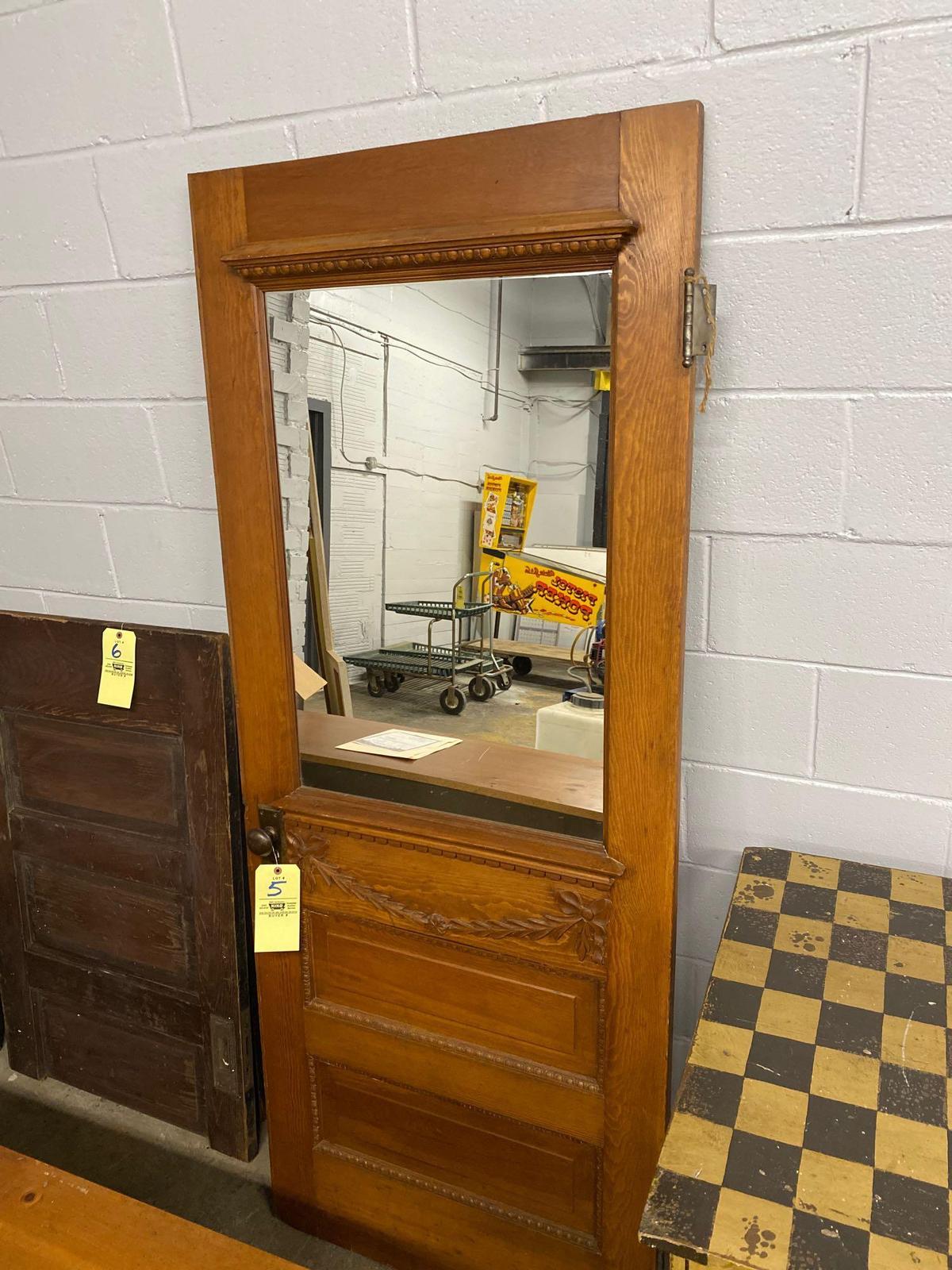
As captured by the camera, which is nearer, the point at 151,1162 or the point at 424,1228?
the point at 424,1228

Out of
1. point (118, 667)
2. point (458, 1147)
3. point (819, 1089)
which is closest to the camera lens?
point (819, 1089)

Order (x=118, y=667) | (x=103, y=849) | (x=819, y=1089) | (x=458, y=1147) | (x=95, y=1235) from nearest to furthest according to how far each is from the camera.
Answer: (x=819, y=1089) → (x=95, y=1235) → (x=458, y=1147) → (x=118, y=667) → (x=103, y=849)

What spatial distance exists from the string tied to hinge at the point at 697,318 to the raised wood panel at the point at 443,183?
136 millimetres

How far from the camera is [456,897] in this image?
1.22m

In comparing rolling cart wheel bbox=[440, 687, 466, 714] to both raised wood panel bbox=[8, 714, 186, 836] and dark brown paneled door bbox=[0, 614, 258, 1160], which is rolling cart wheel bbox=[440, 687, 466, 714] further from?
raised wood panel bbox=[8, 714, 186, 836]

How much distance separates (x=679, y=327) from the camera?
952mm

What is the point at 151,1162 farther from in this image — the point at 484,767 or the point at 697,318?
the point at 697,318

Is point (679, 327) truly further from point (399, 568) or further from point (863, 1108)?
point (863, 1108)

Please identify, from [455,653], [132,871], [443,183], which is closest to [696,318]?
[443,183]

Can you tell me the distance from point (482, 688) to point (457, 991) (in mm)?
481

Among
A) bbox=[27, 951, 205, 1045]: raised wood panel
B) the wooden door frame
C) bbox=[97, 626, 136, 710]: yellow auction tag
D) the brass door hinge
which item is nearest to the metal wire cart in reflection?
the wooden door frame

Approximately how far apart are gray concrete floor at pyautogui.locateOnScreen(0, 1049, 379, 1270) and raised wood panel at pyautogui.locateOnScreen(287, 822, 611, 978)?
699 millimetres

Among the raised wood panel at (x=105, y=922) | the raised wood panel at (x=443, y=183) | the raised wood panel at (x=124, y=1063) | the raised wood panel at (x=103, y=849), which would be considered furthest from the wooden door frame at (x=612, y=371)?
the raised wood panel at (x=124, y=1063)

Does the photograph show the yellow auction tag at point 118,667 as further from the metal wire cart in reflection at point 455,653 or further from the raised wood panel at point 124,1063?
the raised wood panel at point 124,1063
